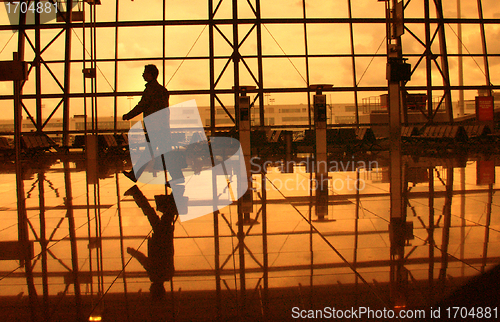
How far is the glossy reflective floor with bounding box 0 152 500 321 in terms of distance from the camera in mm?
1892

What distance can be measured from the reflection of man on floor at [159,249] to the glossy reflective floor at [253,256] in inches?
1.6

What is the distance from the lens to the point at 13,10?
649 inches

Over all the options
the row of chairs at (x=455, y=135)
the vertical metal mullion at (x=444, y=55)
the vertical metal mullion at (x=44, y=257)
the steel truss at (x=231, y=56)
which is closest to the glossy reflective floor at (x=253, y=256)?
the vertical metal mullion at (x=44, y=257)

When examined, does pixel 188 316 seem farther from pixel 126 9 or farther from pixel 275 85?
pixel 126 9

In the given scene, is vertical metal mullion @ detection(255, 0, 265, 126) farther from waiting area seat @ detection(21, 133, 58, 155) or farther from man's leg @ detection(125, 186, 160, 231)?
man's leg @ detection(125, 186, 160, 231)

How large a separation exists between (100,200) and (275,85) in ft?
39.1

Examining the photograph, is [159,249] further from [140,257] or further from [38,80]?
[38,80]

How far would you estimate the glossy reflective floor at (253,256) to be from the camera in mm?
1892

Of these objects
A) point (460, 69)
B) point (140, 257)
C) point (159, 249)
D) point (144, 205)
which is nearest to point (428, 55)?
point (460, 69)

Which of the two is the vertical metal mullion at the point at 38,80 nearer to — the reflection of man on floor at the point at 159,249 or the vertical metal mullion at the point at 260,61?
the vertical metal mullion at the point at 260,61

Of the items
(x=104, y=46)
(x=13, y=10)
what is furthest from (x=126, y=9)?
(x=13, y=10)

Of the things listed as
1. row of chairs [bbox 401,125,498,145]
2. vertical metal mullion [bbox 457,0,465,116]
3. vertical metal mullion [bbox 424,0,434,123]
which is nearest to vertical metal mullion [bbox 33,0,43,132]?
row of chairs [bbox 401,125,498,145]

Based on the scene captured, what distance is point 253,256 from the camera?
258cm

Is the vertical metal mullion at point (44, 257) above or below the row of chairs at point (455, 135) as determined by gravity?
below
